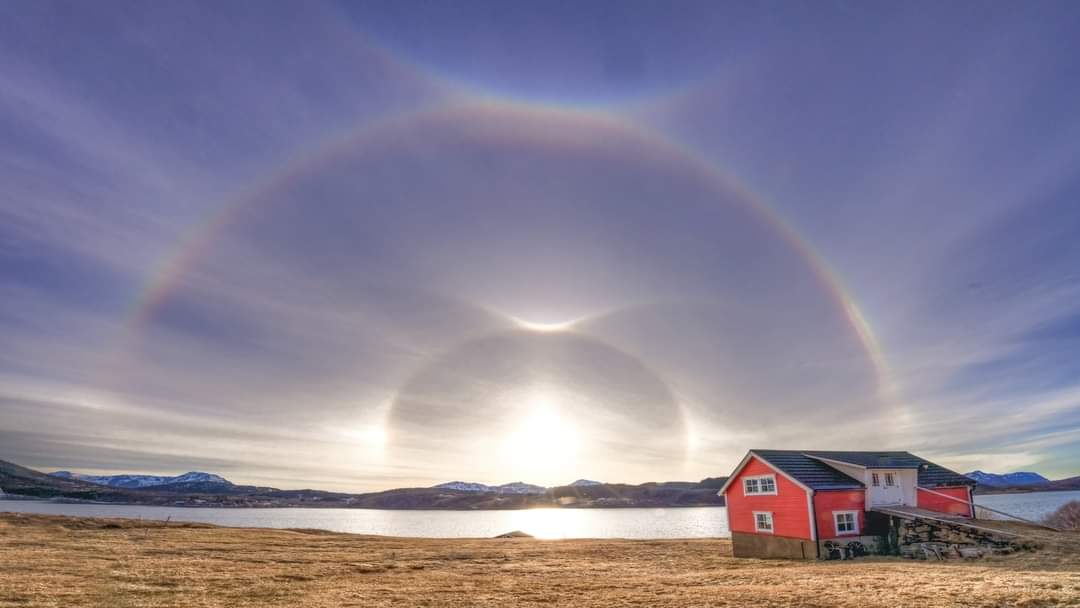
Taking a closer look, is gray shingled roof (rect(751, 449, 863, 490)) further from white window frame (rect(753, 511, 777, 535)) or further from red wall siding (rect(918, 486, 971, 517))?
red wall siding (rect(918, 486, 971, 517))

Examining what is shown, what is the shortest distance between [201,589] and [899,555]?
45.2 metres

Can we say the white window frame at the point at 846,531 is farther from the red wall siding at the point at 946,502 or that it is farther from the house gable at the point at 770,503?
the red wall siding at the point at 946,502

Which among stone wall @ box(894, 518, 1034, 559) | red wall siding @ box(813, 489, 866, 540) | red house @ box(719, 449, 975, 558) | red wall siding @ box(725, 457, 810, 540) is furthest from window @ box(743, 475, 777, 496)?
stone wall @ box(894, 518, 1034, 559)

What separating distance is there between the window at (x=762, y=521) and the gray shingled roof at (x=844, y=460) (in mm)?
4586

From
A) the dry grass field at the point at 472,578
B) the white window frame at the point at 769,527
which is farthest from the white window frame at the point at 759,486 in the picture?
the dry grass field at the point at 472,578

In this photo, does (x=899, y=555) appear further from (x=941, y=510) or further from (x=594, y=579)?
(x=594, y=579)

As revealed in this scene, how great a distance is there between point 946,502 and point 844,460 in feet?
35.3

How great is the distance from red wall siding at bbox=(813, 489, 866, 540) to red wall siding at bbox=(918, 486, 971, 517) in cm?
792

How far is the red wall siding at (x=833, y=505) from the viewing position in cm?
4231

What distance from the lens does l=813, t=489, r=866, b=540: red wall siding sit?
42312 millimetres

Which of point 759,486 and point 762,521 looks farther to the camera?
point 759,486

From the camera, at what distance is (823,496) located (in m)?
42.9

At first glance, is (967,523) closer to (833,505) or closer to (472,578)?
(833,505)

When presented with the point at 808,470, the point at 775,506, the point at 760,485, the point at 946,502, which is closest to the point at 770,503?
the point at 775,506
